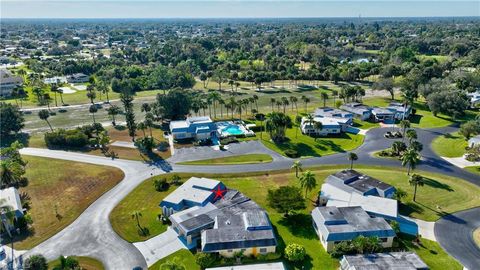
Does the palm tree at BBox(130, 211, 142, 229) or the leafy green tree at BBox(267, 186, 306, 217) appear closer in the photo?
the leafy green tree at BBox(267, 186, 306, 217)

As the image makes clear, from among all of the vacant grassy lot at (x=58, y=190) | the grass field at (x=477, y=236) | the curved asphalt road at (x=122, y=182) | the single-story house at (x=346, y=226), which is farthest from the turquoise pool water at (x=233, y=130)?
the grass field at (x=477, y=236)

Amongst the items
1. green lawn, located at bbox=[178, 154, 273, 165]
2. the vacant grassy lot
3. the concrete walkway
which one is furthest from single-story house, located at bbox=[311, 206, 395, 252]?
the vacant grassy lot

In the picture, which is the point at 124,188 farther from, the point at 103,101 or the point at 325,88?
the point at 325,88

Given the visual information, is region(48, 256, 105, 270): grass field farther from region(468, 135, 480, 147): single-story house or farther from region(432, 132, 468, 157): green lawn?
region(468, 135, 480, 147): single-story house

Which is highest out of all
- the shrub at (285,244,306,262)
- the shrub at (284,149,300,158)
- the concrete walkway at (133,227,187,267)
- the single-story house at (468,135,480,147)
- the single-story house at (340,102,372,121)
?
the single-story house at (340,102,372,121)

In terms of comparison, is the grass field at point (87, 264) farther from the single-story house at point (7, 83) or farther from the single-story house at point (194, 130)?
the single-story house at point (7, 83)

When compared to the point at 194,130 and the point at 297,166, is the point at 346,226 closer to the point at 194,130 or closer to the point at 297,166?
the point at 297,166

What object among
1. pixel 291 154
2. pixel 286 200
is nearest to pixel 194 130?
pixel 291 154
